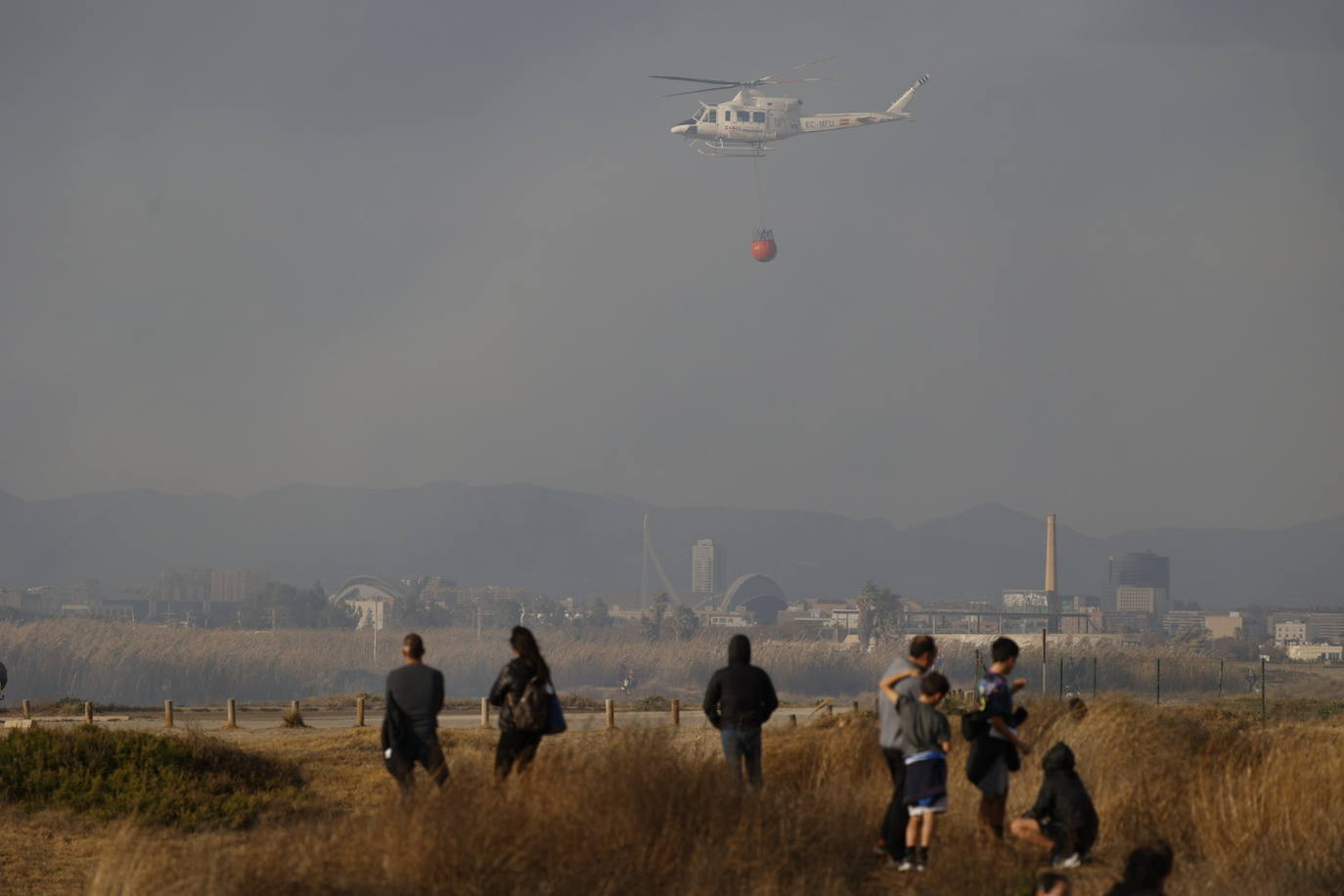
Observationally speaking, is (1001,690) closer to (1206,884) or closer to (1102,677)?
(1206,884)

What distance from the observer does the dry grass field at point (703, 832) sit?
11.8 m

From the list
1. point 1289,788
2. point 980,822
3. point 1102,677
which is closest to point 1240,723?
point 1289,788

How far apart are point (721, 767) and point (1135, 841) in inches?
197

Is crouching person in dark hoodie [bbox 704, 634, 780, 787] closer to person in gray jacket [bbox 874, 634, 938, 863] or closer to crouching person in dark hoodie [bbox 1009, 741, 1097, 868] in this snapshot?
person in gray jacket [bbox 874, 634, 938, 863]

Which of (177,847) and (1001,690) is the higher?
(1001,690)

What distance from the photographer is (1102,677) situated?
Result: 173375mm

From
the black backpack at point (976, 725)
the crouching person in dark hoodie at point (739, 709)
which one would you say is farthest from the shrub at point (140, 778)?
the black backpack at point (976, 725)

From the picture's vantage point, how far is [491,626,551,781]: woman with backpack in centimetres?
1439

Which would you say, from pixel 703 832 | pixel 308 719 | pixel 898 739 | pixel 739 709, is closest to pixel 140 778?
pixel 739 709

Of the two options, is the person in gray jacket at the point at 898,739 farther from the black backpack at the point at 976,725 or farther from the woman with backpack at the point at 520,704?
the woman with backpack at the point at 520,704

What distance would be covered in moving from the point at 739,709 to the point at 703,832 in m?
1.98

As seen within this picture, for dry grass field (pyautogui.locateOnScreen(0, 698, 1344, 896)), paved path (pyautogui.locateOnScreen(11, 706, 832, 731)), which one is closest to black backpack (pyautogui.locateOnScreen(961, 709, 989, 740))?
dry grass field (pyautogui.locateOnScreen(0, 698, 1344, 896))

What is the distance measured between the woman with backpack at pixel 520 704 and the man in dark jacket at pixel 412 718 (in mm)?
548

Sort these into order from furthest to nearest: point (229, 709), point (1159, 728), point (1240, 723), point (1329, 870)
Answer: point (229, 709) < point (1240, 723) < point (1159, 728) < point (1329, 870)
